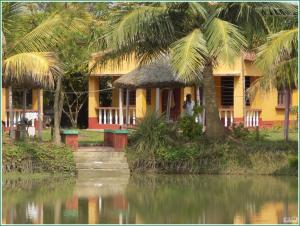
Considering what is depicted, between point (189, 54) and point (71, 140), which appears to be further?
point (71, 140)

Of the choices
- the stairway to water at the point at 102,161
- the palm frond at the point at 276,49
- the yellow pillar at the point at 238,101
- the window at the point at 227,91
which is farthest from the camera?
the window at the point at 227,91

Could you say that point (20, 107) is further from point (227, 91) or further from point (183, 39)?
point (183, 39)

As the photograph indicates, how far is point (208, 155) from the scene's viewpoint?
19.1 m

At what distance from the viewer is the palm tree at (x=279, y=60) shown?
16.9 m

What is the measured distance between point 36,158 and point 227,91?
1388cm

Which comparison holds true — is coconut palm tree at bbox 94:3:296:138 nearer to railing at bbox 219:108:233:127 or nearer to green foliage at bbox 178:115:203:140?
green foliage at bbox 178:115:203:140

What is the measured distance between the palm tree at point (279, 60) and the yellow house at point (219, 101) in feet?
34.3

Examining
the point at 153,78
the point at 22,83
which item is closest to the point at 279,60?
the point at 22,83

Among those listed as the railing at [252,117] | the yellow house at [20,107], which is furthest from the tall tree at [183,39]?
the railing at [252,117]

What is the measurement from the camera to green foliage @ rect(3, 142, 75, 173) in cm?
1847

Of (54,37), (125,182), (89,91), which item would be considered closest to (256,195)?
(125,182)

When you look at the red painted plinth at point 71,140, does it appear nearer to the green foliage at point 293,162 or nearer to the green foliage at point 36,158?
Answer: the green foliage at point 36,158

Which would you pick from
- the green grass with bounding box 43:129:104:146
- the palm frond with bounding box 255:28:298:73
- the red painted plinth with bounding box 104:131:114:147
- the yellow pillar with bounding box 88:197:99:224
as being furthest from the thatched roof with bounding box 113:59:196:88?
the yellow pillar with bounding box 88:197:99:224

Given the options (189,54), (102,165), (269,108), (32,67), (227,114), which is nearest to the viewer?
(189,54)
